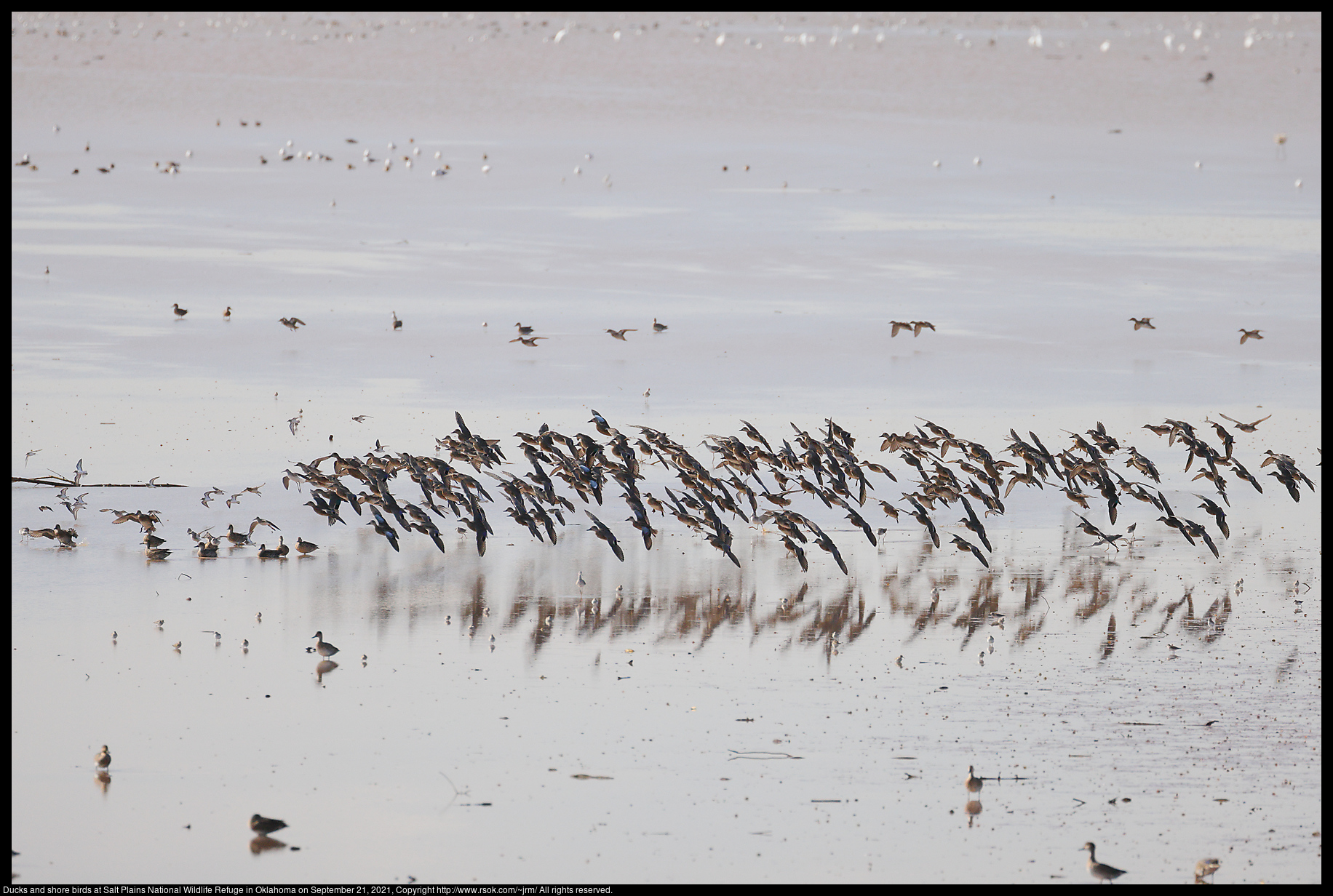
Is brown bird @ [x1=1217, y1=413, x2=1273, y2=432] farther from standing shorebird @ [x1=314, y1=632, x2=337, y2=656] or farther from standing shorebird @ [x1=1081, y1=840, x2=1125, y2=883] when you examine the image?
standing shorebird @ [x1=314, y1=632, x2=337, y2=656]

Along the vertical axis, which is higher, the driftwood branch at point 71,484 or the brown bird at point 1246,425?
the brown bird at point 1246,425

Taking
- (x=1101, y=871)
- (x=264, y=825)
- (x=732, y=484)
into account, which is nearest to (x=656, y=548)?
(x=732, y=484)

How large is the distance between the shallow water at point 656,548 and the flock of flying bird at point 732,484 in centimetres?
36

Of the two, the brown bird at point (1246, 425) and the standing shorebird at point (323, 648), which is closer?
the standing shorebird at point (323, 648)

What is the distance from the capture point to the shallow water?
11.1 metres

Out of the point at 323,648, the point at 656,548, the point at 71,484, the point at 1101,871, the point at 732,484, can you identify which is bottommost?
the point at 1101,871

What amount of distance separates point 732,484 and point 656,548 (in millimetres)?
1288

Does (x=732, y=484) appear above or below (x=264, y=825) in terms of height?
above

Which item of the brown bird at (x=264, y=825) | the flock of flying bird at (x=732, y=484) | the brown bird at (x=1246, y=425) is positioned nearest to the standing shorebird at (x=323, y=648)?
the flock of flying bird at (x=732, y=484)

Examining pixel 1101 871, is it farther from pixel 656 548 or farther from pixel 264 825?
pixel 656 548

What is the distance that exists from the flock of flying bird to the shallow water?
359 mm

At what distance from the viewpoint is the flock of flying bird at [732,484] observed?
1672 centimetres

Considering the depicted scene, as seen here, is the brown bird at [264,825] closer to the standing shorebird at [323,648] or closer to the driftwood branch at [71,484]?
the standing shorebird at [323,648]

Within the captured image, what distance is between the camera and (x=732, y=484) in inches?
712
